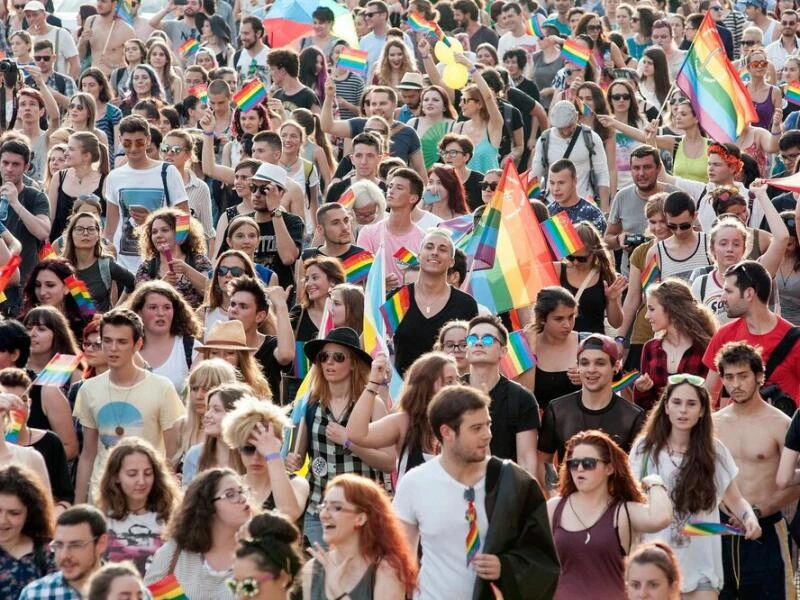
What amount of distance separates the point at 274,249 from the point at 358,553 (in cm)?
571

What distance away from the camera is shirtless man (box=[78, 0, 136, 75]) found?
20328 millimetres

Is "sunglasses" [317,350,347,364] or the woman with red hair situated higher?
the woman with red hair

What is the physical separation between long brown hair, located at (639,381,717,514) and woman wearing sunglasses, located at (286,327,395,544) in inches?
50.4

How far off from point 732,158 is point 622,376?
345cm

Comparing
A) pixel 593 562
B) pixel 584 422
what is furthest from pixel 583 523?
pixel 584 422

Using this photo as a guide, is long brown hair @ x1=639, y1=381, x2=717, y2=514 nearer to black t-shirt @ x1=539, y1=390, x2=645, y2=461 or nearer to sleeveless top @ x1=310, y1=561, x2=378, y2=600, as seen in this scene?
black t-shirt @ x1=539, y1=390, x2=645, y2=461

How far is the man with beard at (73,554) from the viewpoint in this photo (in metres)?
7.86

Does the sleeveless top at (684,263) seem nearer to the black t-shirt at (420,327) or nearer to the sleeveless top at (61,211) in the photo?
the black t-shirt at (420,327)

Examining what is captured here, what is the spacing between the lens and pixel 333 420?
9789 millimetres

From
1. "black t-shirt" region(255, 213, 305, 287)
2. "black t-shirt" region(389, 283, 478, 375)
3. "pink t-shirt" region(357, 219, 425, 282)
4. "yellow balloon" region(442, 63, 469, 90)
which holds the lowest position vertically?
"black t-shirt" region(255, 213, 305, 287)

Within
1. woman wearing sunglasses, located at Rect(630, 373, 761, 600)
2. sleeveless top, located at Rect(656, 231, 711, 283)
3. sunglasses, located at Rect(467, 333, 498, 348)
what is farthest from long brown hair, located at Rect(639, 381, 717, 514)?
sleeveless top, located at Rect(656, 231, 711, 283)

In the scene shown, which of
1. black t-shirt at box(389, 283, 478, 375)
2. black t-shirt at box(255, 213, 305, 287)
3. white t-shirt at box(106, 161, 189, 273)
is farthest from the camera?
white t-shirt at box(106, 161, 189, 273)

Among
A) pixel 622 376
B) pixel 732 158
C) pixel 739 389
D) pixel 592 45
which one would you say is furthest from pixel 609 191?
pixel 739 389

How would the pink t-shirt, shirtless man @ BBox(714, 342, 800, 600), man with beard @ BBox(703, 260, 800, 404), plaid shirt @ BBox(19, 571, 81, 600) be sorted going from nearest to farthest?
1. plaid shirt @ BBox(19, 571, 81, 600)
2. shirtless man @ BBox(714, 342, 800, 600)
3. man with beard @ BBox(703, 260, 800, 404)
4. the pink t-shirt
